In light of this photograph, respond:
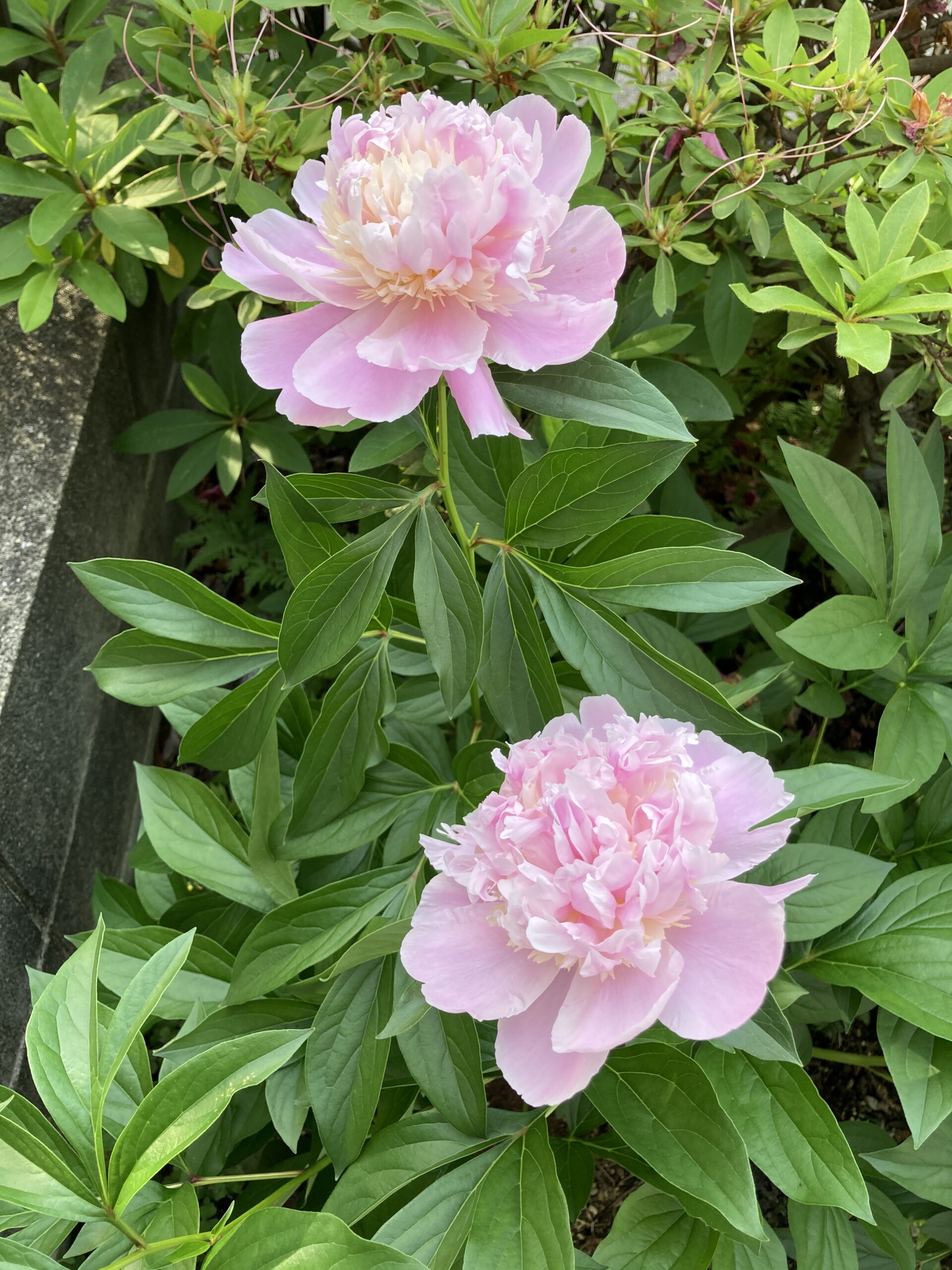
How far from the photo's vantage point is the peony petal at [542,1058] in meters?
0.51

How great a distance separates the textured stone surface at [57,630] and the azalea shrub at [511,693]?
0.13 meters

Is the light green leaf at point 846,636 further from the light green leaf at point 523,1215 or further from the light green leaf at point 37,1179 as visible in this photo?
the light green leaf at point 37,1179

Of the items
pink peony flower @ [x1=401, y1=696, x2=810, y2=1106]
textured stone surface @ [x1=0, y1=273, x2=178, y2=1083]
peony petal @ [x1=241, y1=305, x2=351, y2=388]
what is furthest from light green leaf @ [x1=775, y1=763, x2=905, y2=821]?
textured stone surface @ [x1=0, y1=273, x2=178, y2=1083]

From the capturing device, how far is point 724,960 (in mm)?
510

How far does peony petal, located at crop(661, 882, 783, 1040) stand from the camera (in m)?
0.49

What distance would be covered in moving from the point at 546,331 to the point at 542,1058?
0.43m

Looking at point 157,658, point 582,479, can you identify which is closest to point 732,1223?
point 582,479

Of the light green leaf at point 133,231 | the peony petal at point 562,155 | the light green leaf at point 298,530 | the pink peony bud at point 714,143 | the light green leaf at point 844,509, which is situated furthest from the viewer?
the light green leaf at point 133,231

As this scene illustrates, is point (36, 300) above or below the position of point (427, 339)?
below

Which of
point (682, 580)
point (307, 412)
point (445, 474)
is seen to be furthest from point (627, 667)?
point (307, 412)

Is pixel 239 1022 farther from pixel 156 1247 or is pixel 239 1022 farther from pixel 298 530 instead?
pixel 298 530

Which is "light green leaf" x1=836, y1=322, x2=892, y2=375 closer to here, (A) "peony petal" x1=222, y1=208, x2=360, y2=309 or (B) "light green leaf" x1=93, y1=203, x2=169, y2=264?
(A) "peony petal" x1=222, y1=208, x2=360, y2=309

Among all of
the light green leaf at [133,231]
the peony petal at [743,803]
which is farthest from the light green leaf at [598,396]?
the light green leaf at [133,231]

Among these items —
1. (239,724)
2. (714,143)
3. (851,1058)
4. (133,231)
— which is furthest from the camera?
(133,231)
